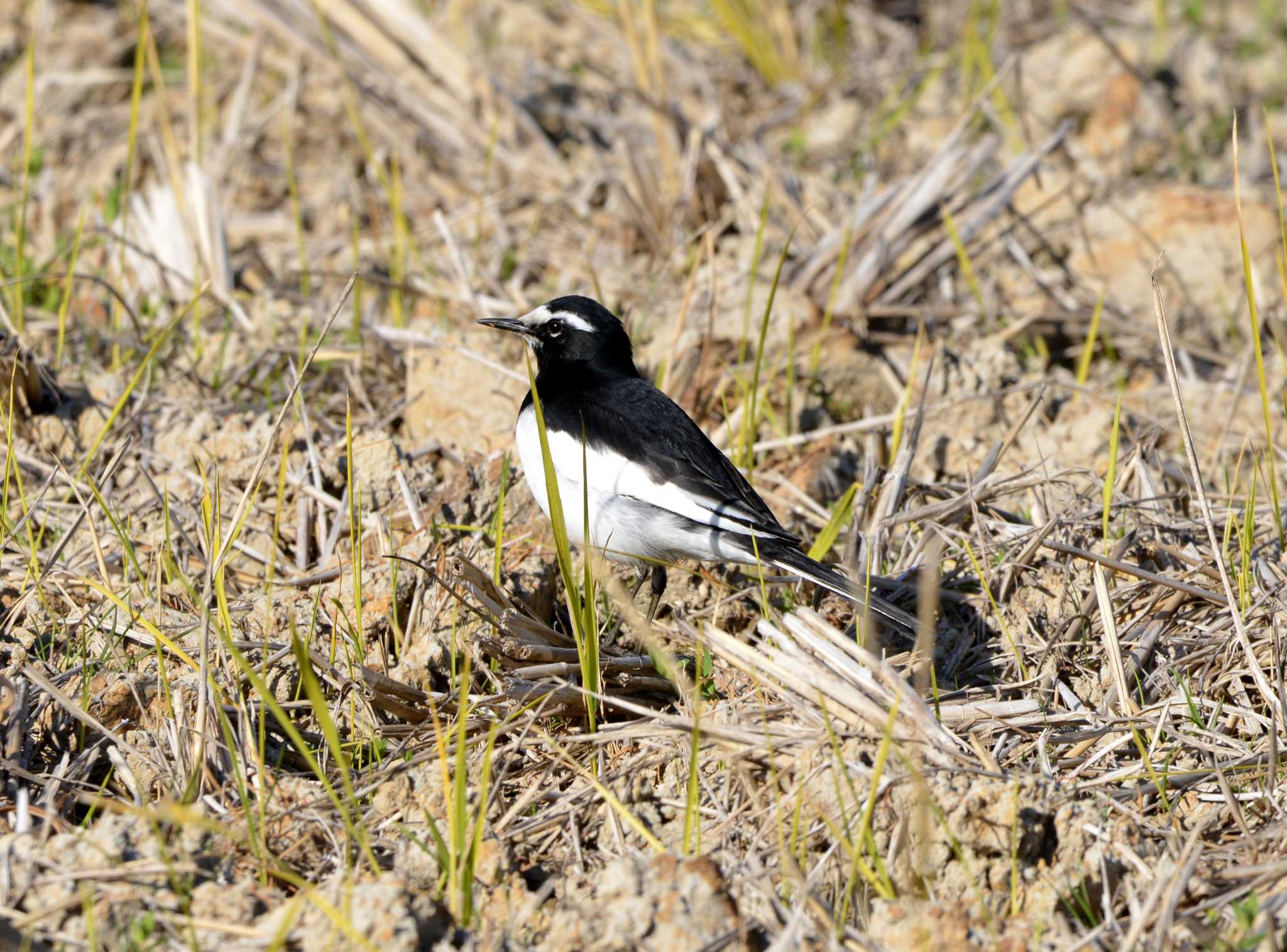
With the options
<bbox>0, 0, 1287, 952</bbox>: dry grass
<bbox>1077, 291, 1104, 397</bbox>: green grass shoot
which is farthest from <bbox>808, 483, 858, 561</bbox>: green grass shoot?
<bbox>1077, 291, 1104, 397</bbox>: green grass shoot

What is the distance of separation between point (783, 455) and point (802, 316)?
86 cm

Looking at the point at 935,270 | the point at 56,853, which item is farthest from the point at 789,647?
the point at 935,270

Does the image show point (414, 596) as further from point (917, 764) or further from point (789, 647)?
point (917, 764)

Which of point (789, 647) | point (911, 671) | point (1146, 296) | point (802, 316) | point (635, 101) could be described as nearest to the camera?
point (789, 647)

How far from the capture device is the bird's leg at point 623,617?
395cm

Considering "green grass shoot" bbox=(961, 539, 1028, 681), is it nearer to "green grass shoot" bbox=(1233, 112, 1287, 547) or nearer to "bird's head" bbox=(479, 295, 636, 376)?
"green grass shoot" bbox=(1233, 112, 1287, 547)

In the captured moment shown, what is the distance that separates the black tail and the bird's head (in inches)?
47.1

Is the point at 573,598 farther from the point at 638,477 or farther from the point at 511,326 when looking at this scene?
the point at 511,326

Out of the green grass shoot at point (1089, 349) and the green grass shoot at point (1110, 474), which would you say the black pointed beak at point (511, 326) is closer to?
the green grass shoot at point (1110, 474)

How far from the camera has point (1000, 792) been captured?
288cm

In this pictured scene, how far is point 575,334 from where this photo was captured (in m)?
4.71

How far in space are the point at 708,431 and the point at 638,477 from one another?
1251 millimetres

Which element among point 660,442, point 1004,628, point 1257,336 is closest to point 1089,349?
point 1257,336

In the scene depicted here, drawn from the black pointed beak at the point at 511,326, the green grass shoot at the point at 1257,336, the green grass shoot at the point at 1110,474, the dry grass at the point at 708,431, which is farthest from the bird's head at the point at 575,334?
the green grass shoot at the point at 1257,336
